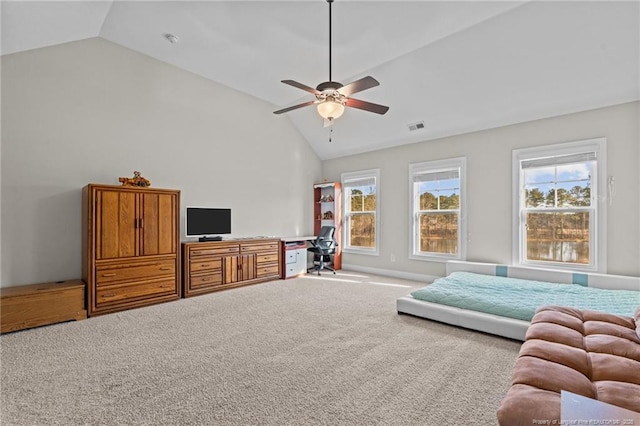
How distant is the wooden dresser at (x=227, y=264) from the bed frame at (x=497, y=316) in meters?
2.70

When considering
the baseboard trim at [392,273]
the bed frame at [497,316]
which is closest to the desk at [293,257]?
the baseboard trim at [392,273]

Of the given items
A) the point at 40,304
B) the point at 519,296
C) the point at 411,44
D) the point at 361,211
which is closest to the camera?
the point at 40,304

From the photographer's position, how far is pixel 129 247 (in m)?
3.69

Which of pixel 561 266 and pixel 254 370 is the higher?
pixel 561 266

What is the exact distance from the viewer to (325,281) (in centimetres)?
536

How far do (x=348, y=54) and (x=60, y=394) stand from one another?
176 inches

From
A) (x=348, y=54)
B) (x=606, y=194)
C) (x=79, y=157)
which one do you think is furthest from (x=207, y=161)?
(x=606, y=194)

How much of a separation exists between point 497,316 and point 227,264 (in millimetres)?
3780

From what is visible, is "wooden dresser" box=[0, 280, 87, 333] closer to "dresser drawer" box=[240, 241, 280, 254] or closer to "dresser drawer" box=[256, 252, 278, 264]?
"dresser drawer" box=[240, 241, 280, 254]

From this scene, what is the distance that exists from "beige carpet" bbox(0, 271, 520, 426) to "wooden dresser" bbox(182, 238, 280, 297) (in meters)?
0.86

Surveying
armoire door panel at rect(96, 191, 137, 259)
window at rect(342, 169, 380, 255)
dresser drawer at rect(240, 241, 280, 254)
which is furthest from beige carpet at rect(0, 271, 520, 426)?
window at rect(342, 169, 380, 255)

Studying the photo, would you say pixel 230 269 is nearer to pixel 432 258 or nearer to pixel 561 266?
pixel 432 258

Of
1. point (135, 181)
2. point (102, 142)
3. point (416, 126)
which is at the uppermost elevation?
point (416, 126)

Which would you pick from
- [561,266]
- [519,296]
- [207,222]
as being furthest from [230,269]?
[561,266]
